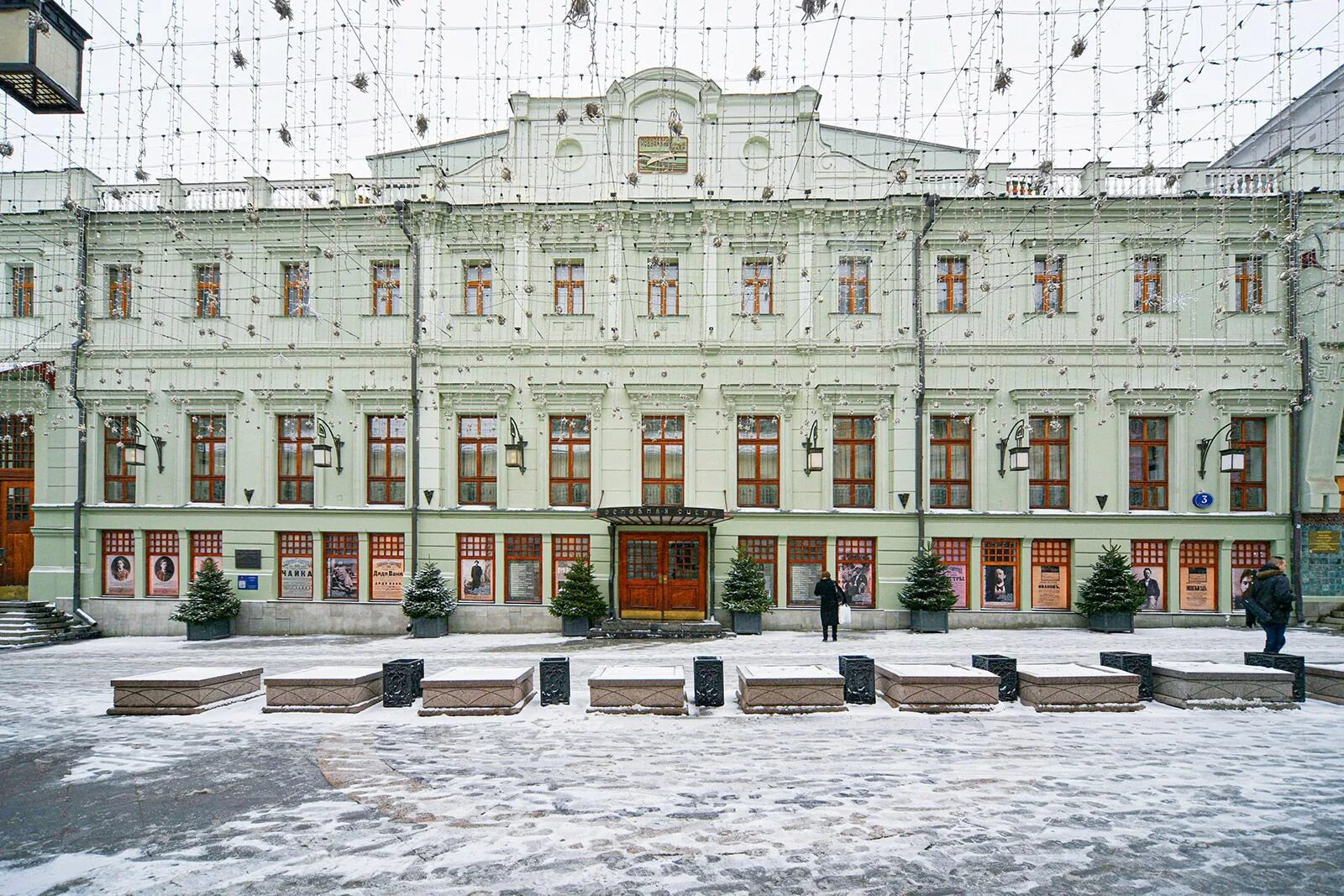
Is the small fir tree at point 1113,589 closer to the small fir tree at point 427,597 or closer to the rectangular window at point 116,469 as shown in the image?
the small fir tree at point 427,597

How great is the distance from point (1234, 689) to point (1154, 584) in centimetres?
1091

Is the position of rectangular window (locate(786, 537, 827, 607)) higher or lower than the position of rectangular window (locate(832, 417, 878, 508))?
lower

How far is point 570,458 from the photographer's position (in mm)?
22672

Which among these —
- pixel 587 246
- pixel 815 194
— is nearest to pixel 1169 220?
pixel 815 194

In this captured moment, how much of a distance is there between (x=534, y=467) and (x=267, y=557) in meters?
8.44

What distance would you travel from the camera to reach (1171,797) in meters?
8.21

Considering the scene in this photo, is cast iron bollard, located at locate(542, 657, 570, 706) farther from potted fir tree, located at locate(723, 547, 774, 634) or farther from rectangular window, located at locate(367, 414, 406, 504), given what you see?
rectangular window, located at locate(367, 414, 406, 504)

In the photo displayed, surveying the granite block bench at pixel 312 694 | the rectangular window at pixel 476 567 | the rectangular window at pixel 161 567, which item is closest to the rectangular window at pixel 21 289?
the rectangular window at pixel 161 567

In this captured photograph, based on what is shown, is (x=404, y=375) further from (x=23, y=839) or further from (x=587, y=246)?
(x=23, y=839)

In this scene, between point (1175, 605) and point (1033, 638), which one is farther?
point (1175, 605)

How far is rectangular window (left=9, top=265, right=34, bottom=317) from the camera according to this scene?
2341cm

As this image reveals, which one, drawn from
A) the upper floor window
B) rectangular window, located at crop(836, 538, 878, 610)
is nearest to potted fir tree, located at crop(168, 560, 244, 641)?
rectangular window, located at crop(836, 538, 878, 610)

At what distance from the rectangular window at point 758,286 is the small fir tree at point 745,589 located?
7.35 m

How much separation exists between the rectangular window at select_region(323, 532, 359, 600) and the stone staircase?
22.2ft
